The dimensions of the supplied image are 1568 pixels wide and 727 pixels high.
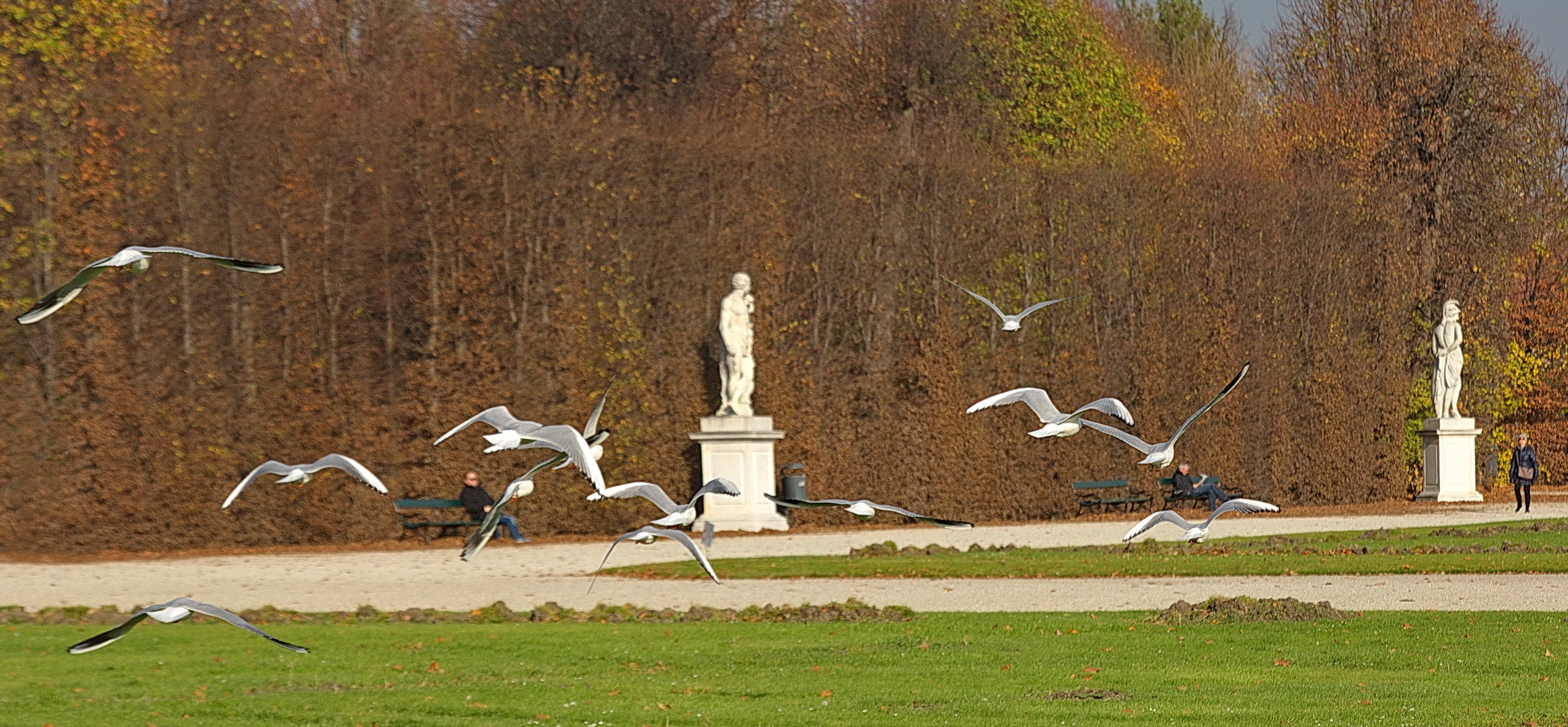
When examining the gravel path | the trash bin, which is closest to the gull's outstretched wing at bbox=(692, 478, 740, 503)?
the gravel path

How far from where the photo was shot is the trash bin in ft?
77.4

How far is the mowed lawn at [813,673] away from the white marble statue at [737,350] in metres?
10.5

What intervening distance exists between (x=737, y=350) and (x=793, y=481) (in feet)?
6.35

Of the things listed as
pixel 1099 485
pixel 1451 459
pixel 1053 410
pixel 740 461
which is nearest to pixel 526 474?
pixel 1053 410

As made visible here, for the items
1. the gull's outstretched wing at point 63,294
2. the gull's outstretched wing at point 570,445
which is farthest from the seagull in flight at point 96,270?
the gull's outstretched wing at point 570,445

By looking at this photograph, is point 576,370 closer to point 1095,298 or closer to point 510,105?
point 510,105

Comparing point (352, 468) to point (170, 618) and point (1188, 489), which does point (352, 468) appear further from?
point (1188, 489)

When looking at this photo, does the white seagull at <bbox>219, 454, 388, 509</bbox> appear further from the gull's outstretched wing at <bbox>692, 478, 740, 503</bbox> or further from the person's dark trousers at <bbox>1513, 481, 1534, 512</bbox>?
the person's dark trousers at <bbox>1513, 481, 1534, 512</bbox>

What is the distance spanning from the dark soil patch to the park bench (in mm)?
12811

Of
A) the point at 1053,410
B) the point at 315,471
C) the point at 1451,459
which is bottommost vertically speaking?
the point at 1451,459

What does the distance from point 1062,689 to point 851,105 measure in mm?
24320

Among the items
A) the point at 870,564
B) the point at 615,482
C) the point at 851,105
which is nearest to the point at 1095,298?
the point at 851,105

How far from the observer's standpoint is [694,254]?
23.9m

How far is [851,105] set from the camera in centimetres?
3275
